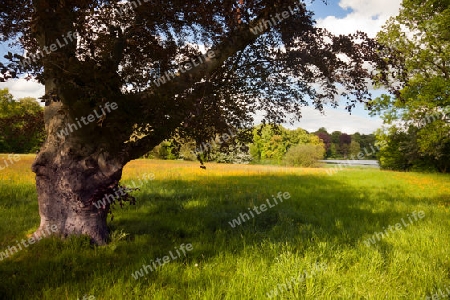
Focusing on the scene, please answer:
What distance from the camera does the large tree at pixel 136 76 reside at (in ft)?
13.7

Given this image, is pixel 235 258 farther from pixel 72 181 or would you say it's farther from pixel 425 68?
pixel 425 68

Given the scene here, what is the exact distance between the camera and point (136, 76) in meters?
5.91

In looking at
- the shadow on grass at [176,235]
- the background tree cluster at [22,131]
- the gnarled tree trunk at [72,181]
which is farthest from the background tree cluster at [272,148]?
the background tree cluster at [22,131]

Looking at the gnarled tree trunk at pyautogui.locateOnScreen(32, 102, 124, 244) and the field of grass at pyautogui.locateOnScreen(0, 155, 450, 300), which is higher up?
the gnarled tree trunk at pyautogui.locateOnScreen(32, 102, 124, 244)

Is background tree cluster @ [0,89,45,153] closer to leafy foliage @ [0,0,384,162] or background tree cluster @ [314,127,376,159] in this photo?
leafy foliage @ [0,0,384,162]

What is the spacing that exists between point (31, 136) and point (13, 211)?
3311 millimetres

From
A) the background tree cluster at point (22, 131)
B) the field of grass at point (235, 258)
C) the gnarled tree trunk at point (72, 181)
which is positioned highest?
the background tree cluster at point (22, 131)

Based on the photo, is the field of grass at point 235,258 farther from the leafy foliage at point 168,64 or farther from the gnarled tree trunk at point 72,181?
the leafy foliage at point 168,64

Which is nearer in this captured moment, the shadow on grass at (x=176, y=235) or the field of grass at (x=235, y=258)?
the field of grass at (x=235, y=258)

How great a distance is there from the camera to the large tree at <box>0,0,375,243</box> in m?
4.18

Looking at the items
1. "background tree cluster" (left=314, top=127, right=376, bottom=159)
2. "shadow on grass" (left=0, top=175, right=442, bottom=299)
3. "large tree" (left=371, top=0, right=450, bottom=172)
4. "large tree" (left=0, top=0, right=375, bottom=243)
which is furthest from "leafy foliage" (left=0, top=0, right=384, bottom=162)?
"background tree cluster" (left=314, top=127, right=376, bottom=159)

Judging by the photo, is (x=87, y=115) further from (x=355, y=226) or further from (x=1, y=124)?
(x=355, y=226)

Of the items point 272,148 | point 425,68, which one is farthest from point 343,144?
point 425,68

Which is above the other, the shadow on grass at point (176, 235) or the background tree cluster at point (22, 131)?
the background tree cluster at point (22, 131)
